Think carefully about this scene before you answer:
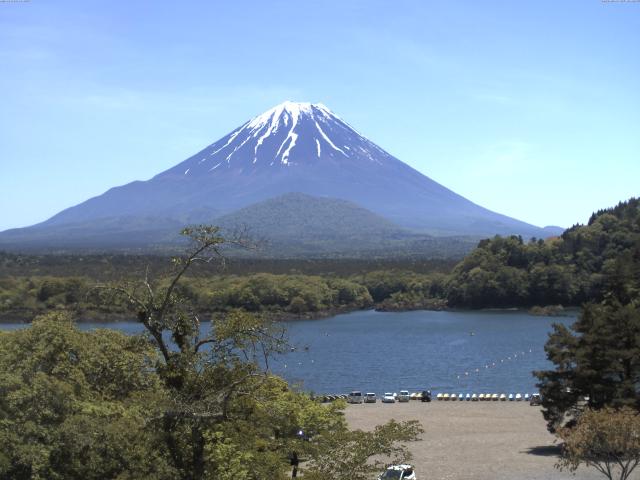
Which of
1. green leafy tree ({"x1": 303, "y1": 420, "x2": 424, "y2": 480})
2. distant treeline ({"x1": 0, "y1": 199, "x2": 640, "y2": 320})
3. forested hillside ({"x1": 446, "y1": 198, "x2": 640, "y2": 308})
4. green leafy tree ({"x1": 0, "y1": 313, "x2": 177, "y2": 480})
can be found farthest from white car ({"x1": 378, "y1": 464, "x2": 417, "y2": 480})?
forested hillside ({"x1": 446, "y1": 198, "x2": 640, "y2": 308})

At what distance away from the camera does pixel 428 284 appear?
93000 millimetres

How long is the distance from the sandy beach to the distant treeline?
146 ft

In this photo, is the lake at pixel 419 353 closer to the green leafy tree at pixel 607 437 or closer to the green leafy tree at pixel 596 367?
the green leafy tree at pixel 596 367

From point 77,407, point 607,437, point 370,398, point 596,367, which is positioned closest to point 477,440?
point 596,367

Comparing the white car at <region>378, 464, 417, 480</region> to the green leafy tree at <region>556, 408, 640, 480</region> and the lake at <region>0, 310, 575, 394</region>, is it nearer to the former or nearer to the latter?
the green leafy tree at <region>556, 408, 640, 480</region>

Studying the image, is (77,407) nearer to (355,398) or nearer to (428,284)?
(355,398)

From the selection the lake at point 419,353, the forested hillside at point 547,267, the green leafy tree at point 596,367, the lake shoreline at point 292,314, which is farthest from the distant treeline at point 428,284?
the green leafy tree at point 596,367

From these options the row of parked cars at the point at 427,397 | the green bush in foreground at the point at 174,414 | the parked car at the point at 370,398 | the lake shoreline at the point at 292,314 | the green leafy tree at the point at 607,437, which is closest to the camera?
the green bush in foreground at the point at 174,414

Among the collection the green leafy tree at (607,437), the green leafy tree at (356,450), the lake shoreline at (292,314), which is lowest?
the lake shoreline at (292,314)

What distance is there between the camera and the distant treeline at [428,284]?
3115 inches

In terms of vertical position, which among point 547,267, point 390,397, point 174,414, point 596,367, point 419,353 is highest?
point 547,267

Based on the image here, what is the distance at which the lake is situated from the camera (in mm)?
41375

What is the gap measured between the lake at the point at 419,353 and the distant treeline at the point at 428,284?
4923mm

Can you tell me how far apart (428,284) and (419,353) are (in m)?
41.2
